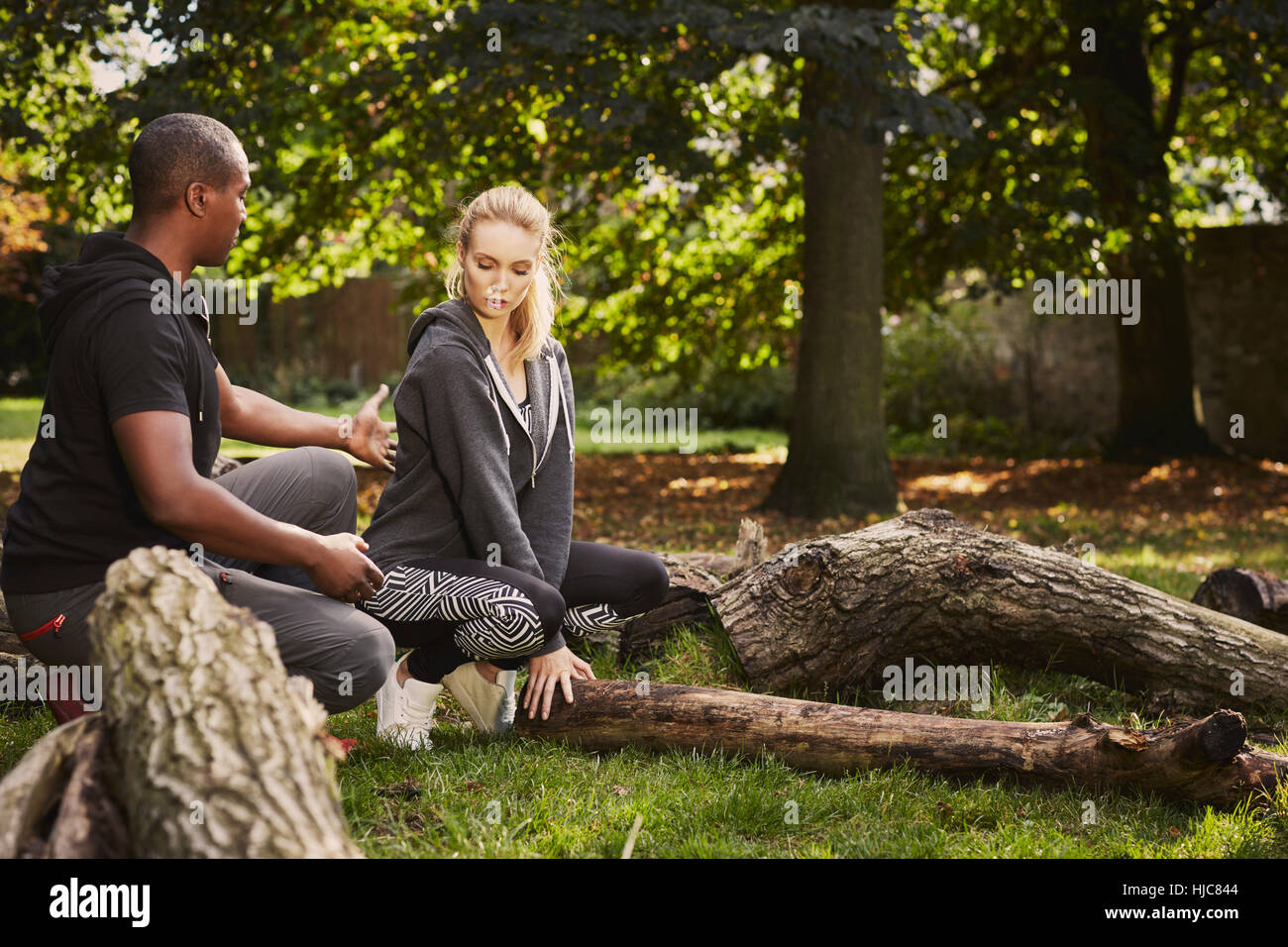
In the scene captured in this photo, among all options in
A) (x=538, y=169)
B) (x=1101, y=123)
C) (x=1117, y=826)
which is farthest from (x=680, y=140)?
(x=1117, y=826)

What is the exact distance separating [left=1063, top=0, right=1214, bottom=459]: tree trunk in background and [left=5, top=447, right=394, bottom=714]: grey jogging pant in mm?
9398

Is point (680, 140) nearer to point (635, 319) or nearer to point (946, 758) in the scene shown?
point (635, 319)

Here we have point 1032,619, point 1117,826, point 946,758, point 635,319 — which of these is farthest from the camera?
point 635,319

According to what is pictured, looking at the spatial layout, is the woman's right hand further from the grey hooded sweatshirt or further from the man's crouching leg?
the man's crouching leg

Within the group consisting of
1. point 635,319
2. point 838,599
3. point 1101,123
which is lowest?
point 838,599

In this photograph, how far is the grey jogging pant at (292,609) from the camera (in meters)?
2.87

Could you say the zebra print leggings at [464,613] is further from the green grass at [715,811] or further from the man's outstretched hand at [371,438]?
the man's outstretched hand at [371,438]

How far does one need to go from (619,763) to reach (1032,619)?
171cm

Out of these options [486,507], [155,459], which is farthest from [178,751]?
[486,507]

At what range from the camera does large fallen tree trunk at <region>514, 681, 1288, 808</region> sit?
10.4 ft

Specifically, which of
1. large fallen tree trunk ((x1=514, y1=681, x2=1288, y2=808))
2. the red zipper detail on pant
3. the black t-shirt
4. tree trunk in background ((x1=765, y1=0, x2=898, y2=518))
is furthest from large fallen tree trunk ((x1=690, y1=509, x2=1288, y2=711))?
tree trunk in background ((x1=765, y1=0, x2=898, y2=518))

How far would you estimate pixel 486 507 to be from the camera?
135 inches

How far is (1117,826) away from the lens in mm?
3105

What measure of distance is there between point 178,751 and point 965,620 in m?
2.91
